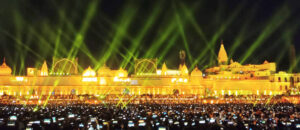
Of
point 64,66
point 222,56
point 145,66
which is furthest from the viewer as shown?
point 222,56

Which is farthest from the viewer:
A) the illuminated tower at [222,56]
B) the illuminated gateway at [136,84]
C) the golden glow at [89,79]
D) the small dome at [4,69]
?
the illuminated tower at [222,56]

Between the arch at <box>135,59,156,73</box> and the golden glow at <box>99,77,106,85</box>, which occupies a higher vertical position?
the arch at <box>135,59,156,73</box>

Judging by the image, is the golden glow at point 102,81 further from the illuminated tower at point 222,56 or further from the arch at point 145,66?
the illuminated tower at point 222,56

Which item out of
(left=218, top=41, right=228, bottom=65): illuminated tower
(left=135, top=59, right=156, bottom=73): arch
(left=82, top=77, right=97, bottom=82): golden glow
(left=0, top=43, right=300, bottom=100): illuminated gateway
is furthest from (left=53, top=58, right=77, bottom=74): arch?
(left=218, top=41, right=228, bottom=65): illuminated tower

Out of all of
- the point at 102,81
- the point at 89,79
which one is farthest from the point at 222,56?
the point at 89,79

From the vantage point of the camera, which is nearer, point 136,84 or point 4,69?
point 136,84


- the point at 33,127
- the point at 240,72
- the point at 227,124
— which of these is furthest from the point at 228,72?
the point at 33,127

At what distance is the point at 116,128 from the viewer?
1681 centimetres

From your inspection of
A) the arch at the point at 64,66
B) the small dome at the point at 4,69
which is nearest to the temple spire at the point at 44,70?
the arch at the point at 64,66

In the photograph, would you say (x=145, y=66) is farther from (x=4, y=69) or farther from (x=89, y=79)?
(x=4, y=69)

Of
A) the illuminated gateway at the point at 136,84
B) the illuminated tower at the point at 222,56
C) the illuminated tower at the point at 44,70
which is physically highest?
the illuminated tower at the point at 222,56

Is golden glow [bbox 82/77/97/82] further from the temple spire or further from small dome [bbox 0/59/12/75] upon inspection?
small dome [bbox 0/59/12/75]

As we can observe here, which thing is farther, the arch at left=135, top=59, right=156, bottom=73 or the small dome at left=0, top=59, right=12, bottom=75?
the arch at left=135, top=59, right=156, bottom=73

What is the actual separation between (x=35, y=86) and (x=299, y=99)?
5377 centimetres
